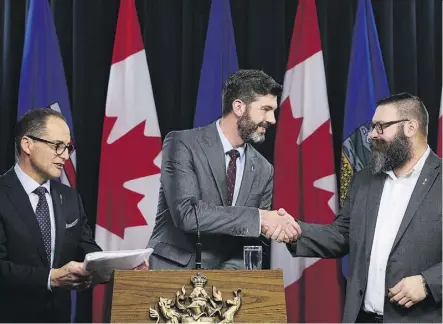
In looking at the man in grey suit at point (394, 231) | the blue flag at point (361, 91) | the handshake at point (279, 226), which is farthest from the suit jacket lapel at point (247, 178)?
the blue flag at point (361, 91)

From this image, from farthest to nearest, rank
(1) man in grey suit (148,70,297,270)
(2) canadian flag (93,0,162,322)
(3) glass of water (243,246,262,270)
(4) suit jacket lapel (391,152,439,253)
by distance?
(2) canadian flag (93,0,162,322) → (1) man in grey suit (148,70,297,270) → (4) suit jacket lapel (391,152,439,253) → (3) glass of water (243,246,262,270)

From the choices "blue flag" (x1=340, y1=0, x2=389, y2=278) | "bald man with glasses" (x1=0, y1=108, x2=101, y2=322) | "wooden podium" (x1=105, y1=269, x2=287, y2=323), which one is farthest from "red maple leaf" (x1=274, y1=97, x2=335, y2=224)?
"wooden podium" (x1=105, y1=269, x2=287, y2=323)

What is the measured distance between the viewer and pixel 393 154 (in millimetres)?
4113

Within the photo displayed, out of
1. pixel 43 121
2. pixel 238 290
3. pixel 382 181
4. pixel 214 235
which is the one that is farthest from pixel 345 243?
pixel 43 121

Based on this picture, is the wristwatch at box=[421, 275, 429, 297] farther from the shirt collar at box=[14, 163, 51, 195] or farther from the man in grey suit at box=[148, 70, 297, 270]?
the shirt collar at box=[14, 163, 51, 195]

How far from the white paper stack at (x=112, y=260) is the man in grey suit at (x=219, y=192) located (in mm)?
532

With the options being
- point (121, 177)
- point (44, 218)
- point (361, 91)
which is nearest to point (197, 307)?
point (44, 218)

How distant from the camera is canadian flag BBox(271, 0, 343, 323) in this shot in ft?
18.2

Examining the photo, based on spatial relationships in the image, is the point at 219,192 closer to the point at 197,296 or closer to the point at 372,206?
the point at 372,206

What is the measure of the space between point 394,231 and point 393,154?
42 cm

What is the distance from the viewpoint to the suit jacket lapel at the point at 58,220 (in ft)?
13.2

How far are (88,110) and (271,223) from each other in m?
2.10

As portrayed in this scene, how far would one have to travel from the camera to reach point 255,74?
179 inches

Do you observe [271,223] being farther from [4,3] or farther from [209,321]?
[4,3]
